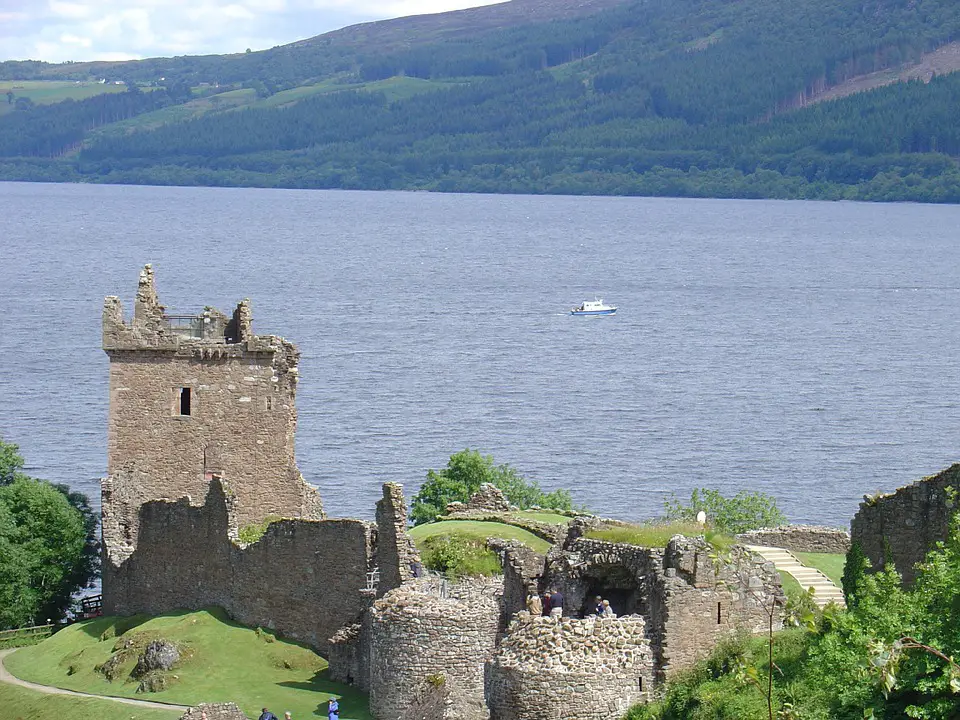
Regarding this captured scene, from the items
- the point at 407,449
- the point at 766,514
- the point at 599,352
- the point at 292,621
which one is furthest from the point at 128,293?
the point at 292,621

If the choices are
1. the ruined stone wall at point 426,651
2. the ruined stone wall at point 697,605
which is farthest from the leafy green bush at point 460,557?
the ruined stone wall at point 697,605

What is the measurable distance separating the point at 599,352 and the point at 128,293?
148 ft

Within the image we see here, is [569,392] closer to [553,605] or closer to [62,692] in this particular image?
[62,692]

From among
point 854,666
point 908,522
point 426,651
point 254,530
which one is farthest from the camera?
point 254,530

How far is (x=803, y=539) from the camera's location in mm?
48812

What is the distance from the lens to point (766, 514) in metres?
69.3

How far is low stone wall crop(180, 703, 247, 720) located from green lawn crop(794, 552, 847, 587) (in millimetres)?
12531

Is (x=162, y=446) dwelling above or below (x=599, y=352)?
above

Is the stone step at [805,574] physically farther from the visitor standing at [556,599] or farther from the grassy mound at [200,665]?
the grassy mound at [200,665]

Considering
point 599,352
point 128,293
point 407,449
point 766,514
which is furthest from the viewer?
point 128,293

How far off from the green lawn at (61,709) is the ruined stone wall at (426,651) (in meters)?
5.21

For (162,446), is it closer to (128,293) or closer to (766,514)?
(766,514)

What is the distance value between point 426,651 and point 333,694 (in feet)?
14.1

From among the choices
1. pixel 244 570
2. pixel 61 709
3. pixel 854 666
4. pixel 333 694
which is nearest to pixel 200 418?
pixel 244 570
